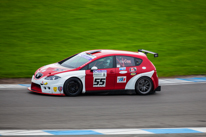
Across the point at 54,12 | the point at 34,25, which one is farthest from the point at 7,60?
the point at 54,12

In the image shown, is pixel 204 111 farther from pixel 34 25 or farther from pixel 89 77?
pixel 34 25

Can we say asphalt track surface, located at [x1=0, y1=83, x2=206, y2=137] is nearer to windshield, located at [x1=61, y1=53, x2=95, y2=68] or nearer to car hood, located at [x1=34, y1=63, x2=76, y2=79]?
car hood, located at [x1=34, y1=63, x2=76, y2=79]

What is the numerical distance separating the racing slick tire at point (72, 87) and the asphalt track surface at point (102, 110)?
0.21 m

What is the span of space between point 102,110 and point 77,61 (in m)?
2.72

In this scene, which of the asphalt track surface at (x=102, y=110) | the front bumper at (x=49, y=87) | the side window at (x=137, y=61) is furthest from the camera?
the side window at (x=137, y=61)

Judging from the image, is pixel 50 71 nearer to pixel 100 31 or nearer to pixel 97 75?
pixel 97 75

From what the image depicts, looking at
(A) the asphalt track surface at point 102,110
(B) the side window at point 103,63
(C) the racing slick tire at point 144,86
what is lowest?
(A) the asphalt track surface at point 102,110

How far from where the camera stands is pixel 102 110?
353 inches

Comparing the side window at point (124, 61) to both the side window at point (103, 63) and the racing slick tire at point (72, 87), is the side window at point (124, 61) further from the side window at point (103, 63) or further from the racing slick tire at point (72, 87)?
the racing slick tire at point (72, 87)

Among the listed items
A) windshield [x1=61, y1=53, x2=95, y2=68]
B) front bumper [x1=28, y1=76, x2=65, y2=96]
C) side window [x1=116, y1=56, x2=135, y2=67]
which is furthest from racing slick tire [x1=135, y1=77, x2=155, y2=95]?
front bumper [x1=28, y1=76, x2=65, y2=96]

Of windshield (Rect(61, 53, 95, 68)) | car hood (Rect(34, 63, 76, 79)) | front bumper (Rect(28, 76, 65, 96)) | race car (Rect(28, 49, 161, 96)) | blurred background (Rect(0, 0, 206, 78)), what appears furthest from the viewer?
blurred background (Rect(0, 0, 206, 78))

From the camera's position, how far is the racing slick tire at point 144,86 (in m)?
11.3

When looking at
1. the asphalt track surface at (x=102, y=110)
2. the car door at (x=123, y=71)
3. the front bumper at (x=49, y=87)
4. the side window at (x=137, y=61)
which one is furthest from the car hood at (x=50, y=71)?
the side window at (x=137, y=61)

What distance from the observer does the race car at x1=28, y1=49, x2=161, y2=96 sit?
10.4 m
